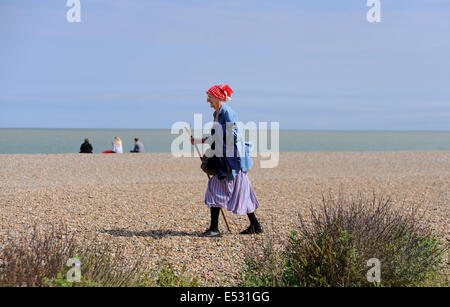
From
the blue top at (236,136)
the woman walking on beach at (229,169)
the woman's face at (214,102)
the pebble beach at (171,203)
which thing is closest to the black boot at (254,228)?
the pebble beach at (171,203)

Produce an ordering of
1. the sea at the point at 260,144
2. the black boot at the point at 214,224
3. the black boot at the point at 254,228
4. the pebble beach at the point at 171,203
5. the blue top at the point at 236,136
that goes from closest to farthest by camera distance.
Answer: the pebble beach at the point at 171,203 → the blue top at the point at 236,136 → the black boot at the point at 214,224 → the black boot at the point at 254,228 → the sea at the point at 260,144

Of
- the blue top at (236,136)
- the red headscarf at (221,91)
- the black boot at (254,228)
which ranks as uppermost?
the red headscarf at (221,91)

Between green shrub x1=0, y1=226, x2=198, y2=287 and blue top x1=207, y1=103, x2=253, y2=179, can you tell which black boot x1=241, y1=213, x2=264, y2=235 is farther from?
green shrub x1=0, y1=226, x2=198, y2=287

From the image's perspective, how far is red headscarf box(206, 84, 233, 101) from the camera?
6.01m

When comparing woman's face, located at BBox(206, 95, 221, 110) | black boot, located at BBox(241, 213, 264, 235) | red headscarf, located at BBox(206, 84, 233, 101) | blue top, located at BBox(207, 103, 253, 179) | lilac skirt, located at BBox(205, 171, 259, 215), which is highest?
red headscarf, located at BBox(206, 84, 233, 101)

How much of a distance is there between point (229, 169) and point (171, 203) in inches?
130

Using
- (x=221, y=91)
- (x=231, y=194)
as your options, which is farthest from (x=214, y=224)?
(x=221, y=91)

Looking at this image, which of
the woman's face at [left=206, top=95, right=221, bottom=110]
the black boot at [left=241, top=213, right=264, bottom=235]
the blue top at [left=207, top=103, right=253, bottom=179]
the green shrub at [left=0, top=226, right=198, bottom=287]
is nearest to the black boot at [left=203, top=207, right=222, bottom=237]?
the black boot at [left=241, top=213, right=264, bottom=235]

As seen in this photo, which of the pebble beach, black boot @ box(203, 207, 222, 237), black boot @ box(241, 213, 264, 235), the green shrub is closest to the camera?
the green shrub

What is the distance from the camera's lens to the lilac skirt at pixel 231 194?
6.07 meters

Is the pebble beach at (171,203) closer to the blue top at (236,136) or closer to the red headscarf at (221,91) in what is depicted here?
the blue top at (236,136)

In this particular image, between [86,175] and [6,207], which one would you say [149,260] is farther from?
[86,175]

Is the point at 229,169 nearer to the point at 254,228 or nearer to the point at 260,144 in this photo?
the point at 254,228
